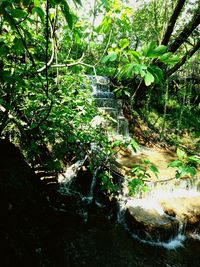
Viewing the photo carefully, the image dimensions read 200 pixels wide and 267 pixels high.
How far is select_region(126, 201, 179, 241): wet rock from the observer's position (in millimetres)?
5305

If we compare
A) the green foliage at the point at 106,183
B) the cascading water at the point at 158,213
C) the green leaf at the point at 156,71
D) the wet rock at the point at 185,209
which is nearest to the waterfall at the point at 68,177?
the cascading water at the point at 158,213

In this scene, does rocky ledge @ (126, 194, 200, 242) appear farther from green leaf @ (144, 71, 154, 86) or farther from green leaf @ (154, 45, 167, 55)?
green leaf @ (154, 45, 167, 55)

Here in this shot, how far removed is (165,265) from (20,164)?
3475 millimetres

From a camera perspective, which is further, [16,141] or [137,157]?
[137,157]

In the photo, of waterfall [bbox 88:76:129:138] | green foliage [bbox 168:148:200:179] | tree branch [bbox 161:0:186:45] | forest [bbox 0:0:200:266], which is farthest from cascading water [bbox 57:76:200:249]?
tree branch [bbox 161:0:186:45]

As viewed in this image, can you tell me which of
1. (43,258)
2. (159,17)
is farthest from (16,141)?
(159,17)

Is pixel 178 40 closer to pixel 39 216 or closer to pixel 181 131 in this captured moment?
pixel 181 131

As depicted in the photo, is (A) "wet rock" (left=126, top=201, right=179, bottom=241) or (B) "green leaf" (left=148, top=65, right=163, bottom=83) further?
(A) "wet rock" (left=126, top=201, right=179, bottom=241)

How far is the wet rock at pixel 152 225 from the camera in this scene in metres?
5.30

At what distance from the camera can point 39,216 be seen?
3.32 metres

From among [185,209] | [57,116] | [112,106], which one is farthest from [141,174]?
[112,106]

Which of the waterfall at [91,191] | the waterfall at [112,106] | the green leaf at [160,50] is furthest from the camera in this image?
the waterfall at [112,106]

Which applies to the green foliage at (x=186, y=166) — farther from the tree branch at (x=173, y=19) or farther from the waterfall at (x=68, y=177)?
the tree branch at (x=173, y=19)

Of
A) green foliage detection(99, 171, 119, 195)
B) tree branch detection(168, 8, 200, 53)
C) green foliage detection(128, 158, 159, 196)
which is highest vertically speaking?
tree branch detection(168, 8, 200, 53)
